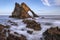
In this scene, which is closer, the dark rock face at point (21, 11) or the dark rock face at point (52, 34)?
the dark rock face at point (52, 34)

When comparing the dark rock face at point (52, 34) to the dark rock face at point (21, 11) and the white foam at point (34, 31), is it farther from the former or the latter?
the dark rock face at point (21, 11)

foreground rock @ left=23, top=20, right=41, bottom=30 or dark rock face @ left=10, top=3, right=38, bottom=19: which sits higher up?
dark rock face @ left=10, top=3, right=38, bottom=19

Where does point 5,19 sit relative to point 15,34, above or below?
above

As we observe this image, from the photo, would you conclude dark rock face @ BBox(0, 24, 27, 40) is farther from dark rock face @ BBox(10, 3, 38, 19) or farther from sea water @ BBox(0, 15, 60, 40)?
dark rock face @ BBox(10, 3, 38, 19)

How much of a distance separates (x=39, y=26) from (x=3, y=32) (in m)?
0.78

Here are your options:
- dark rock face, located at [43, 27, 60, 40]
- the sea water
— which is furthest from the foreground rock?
dark rock face, located at [43, 27, 60, 40]

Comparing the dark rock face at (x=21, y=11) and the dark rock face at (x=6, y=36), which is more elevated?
the dark rock face at (x=21, y=11)

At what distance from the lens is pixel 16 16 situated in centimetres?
361

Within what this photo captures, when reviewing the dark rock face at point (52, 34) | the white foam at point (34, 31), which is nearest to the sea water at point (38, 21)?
the white foam at point (34, 31)

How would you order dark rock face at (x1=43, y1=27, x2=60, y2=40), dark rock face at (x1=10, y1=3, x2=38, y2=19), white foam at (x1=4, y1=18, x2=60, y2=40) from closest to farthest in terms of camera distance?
dark rock face at (x1=43, y1=27, x2=60, y2=40)
white foam at (x1=4, y1=18, x2=60, y2=40)
dark rock face at (x1=10, y1=3, x2=38, y2=19)

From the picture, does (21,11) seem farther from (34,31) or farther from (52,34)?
(52,34)

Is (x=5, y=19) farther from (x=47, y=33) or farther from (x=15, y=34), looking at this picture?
(x=47, y=33)

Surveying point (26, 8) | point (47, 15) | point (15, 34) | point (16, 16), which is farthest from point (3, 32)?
point (47, 15)

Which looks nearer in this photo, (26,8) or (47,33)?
(47,33)
